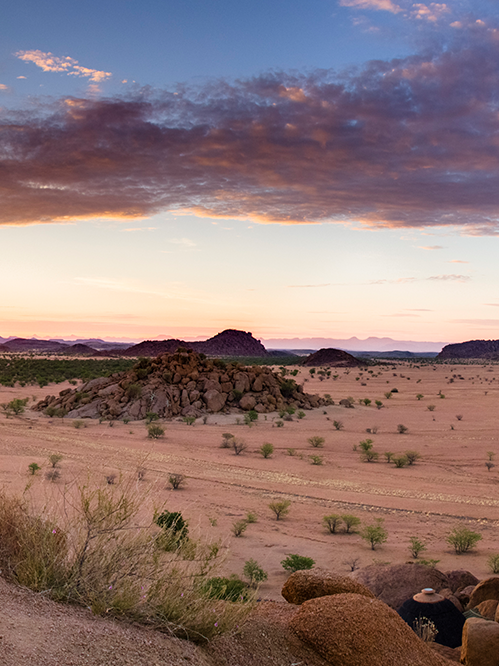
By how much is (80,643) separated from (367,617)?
295 centimetres

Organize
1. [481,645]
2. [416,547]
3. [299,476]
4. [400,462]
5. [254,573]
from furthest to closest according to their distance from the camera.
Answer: [400,462], [299,476], [416,547], [254,573], [481,645]

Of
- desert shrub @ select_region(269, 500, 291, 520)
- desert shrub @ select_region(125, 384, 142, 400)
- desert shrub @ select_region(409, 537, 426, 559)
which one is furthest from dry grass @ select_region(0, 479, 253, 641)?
desert shrub @ select_region(125, 384, 142, 400)

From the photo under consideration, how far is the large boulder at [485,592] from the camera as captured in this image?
8.27m

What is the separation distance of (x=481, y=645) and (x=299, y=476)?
11.4m

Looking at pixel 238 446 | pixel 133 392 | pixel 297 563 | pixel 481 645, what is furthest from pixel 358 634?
pixel 133 392

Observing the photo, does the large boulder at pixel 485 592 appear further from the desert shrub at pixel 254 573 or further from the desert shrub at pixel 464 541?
the desert shrub at pixel 254 573

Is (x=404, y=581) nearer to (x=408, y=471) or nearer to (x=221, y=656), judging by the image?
(x=221, y=656)

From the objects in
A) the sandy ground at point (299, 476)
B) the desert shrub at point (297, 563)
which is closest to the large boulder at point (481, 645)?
the sandy ground at point (299, 476)

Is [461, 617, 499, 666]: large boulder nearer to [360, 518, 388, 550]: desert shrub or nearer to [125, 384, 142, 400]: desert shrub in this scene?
[360, 518, 388, 550]: desert shrub

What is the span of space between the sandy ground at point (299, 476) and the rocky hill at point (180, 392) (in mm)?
1699

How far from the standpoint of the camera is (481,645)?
21.2ft

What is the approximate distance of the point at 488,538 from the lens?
12195mm

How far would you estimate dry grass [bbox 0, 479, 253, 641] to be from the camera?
507cm

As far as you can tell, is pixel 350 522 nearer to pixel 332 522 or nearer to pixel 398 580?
pixel 332 522
